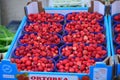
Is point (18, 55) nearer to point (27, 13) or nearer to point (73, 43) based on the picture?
point (73, 43)

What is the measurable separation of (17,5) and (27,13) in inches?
76.8

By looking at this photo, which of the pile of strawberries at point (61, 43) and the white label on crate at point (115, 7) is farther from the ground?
the white label on crate at point (115, 7)

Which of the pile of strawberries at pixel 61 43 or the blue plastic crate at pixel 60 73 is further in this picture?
the pile of strawberries at pixel 61 43

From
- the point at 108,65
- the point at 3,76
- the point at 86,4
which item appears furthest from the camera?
the point at 86,4

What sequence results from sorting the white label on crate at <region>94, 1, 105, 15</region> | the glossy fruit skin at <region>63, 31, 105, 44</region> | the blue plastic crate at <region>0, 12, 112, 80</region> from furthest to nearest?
the white label on crate at <region>94, 1, 105, 15</region>
the glossy fruit skin at <region>63, 31, 105, 44</region>
the blue plastic crate at <region>0, 12, 112, 80</region>

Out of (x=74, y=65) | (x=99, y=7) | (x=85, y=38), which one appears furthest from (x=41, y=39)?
(x=99, y=7)

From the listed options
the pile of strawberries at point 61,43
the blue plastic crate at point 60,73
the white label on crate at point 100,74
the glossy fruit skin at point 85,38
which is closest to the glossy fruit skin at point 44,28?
the pile of strawberries at point 61,43

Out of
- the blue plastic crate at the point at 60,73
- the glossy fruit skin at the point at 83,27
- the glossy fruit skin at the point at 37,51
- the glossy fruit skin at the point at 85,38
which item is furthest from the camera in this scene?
the glossy fruit skin at the point at 83,27

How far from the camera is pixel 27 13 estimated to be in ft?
8.37

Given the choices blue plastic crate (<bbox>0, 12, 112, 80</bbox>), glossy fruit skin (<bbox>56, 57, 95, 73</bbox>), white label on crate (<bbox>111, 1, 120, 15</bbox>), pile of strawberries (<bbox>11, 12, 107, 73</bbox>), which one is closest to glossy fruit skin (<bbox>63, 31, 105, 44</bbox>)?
pile of strawberries (<bbox>11, 12, 107, 73</bbox>)

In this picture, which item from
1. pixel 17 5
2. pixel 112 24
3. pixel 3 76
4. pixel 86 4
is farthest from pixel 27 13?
pixel 17 5

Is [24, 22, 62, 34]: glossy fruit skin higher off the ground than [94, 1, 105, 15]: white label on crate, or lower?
→ lower

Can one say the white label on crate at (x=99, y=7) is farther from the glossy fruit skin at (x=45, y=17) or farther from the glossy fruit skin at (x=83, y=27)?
the glossy fruit skin at (x=45, y=17)

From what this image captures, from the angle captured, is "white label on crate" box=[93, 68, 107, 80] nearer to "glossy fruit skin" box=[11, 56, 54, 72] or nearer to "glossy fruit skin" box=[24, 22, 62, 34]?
"glossy fruit skin" box=[11, 56, 54, 72]
